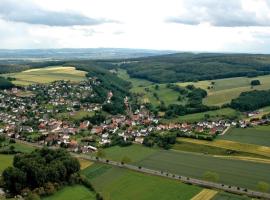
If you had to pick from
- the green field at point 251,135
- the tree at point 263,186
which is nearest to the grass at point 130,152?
the green field at point 251,135

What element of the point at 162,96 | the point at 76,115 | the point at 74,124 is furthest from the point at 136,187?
the point at 162,96

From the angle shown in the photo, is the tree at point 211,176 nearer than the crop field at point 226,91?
Yes

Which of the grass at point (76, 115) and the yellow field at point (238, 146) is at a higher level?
the yellow field at point (238, 146)

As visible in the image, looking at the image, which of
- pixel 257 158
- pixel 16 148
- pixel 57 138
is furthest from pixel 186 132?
pixel 16 148

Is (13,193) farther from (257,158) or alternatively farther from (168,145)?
(257,158)

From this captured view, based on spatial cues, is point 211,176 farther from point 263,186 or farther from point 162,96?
point 162,96

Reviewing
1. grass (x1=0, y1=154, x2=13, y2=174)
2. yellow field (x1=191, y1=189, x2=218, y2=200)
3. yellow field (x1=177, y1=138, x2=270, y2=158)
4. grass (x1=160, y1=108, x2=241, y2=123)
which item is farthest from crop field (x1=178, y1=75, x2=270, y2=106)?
yellow field (x1=191, y1=189, x2=218, y2=200)

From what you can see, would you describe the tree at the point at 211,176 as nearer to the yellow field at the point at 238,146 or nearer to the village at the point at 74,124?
the yellow field at the point at 238,146

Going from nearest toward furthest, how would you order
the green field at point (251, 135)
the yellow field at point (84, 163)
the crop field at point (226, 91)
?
the yellow field at point (84, 163) < the green field at point (251, 135) < the crop field at point (226, 91)
